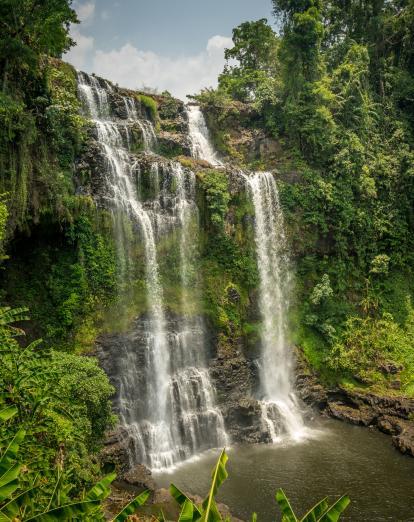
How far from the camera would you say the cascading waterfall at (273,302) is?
17.8 meters

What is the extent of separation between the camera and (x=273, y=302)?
2020 centimetres

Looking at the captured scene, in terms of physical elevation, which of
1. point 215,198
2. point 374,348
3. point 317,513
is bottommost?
point 374,348

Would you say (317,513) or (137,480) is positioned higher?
(317,513)

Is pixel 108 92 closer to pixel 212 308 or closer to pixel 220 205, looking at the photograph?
pixel 220 205

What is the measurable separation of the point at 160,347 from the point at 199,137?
15206 mm

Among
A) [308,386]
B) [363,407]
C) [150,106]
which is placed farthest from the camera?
[150,106]

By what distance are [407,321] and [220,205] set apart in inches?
446

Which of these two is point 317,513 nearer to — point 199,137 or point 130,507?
point 130,507

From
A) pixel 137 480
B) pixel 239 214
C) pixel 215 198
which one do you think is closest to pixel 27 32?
pixel 215 198

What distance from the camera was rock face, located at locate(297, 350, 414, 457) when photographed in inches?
607

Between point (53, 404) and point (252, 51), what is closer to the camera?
point (53, 404)

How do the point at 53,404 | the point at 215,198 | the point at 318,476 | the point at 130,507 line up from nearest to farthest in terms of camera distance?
the point at 130,507
the point at 53,404
the point at 318,476
the point at 215,198

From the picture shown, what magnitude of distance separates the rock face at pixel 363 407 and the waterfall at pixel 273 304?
752 millimetres

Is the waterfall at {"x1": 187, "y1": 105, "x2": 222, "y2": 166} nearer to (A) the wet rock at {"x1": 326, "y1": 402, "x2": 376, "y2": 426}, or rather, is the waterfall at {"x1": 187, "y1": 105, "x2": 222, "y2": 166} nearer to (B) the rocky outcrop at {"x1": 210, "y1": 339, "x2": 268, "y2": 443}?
(B) the rocky outcrop at {"x1": 210, "y1": 339, "x2": 268, "y2": 443}
